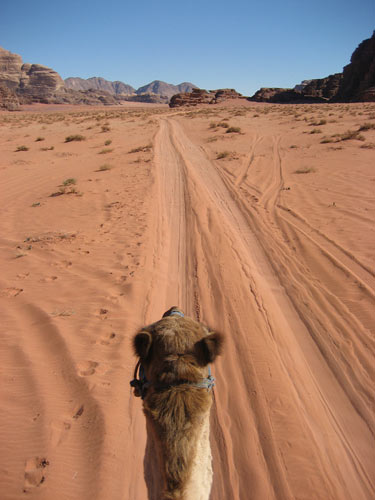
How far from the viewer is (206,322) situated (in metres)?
4.42

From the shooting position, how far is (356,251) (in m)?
6.38

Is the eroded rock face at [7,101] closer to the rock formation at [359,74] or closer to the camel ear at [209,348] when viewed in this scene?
the rock formation at [359,74]

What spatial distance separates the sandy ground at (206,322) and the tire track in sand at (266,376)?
0.7 inches

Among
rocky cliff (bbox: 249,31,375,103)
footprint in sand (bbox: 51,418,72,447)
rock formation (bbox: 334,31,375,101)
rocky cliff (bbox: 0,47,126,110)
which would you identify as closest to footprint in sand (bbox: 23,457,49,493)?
footprint in sand (bbox: 51,418,72,447)

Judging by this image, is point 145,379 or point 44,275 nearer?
point 145,379

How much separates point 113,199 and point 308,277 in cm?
724

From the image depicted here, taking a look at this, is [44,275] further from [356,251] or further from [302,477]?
[356,251]

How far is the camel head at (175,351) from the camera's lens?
62.8 inches

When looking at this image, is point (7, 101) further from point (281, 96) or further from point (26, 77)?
point (281, 96)

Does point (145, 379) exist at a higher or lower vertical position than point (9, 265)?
higher

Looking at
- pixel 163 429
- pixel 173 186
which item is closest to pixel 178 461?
pixel 163 429

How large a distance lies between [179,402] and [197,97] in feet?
267

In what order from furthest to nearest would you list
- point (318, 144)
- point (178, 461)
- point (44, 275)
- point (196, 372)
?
point (318, 144) < point (44, 275) < point (196, 372) < point (178, 461)

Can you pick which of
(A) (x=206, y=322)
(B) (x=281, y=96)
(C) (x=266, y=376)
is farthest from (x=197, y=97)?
(C) (x=266, y=376)
